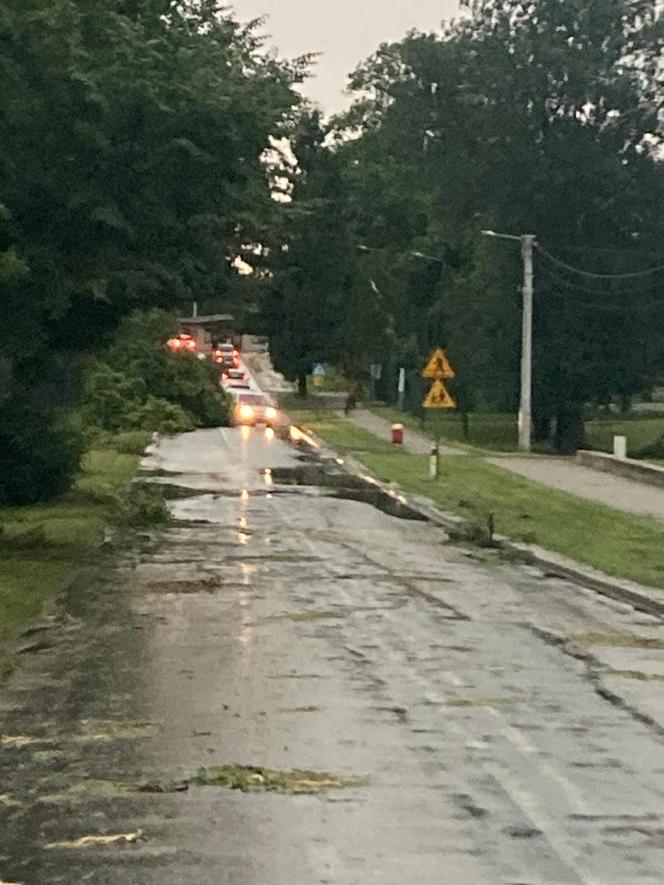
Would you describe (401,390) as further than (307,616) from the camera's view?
Yes

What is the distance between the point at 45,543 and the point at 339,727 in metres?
12.8

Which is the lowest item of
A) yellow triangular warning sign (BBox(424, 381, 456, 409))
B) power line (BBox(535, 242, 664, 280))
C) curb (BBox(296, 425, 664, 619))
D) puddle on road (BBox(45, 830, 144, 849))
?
curb (BBox(296, 425, 664, 619))

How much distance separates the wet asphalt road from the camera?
801 cm

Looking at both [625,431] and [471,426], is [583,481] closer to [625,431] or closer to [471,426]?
[471,426]

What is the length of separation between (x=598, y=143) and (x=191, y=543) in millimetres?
45670

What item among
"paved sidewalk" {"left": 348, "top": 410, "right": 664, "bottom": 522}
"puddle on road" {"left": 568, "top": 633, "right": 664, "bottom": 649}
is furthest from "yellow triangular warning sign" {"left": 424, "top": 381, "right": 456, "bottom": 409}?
"puddle on road" {"left": 568, "top": 633, "right": 664, "bottom": 649}

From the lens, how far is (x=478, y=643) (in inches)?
599

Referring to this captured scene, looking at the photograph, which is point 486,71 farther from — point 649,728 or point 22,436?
point 649,728

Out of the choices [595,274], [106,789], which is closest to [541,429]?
[595,274]

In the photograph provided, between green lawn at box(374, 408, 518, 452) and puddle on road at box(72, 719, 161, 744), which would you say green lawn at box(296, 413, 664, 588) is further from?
green lawn at box(374, 408, 518, 452)

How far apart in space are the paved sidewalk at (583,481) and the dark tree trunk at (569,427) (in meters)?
10.8

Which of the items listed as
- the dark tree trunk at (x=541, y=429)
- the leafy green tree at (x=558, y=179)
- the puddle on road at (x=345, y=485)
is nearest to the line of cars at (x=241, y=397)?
the leafy green tree at (x=558, y=179)

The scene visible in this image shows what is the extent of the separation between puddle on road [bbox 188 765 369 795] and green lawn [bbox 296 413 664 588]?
36.1 feet

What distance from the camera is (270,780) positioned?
956 cm
